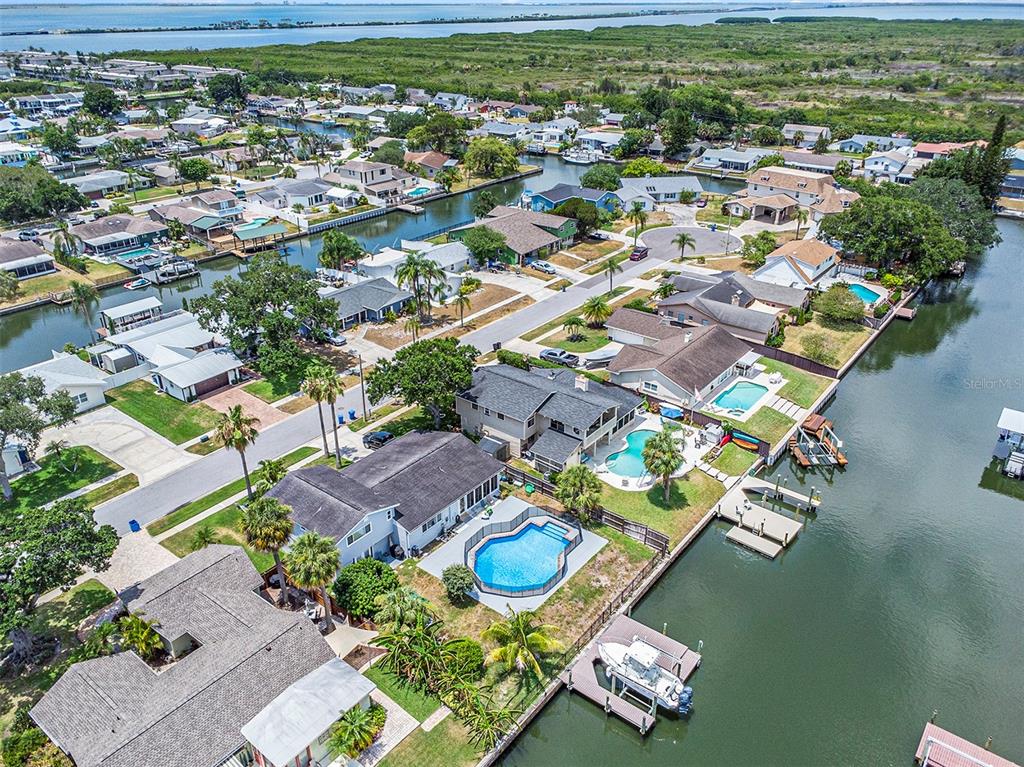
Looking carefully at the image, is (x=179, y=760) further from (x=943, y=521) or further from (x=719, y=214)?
(x=719, y=214)

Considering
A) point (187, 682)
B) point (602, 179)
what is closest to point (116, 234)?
point (602, 179)

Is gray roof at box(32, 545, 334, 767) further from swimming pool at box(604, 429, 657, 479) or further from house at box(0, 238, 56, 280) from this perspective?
house at box(0, 238, 56, 280)

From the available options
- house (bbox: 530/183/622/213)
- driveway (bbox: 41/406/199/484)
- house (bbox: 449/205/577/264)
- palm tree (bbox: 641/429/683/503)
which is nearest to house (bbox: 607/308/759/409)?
palm tree (bbox: 641/429/683/503)

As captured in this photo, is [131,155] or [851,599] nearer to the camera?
[851,599]

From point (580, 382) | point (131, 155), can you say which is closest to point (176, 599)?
point (580, 382)

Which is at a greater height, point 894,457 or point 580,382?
point 580,382

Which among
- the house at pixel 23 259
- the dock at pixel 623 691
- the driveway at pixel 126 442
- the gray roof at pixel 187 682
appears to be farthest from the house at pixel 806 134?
the gray roof at pixel 187 682

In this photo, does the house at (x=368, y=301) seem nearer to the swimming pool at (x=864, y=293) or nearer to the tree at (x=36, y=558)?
the tree at (x=36, y=558)
